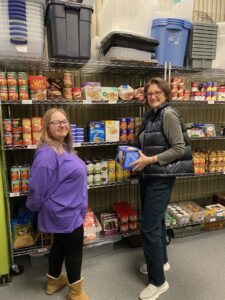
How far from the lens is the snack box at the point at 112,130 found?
2.53m

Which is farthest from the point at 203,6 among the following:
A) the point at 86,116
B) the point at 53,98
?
the point at 53,98

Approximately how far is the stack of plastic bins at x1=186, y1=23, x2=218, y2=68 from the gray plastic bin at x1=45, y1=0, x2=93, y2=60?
3.88 ft

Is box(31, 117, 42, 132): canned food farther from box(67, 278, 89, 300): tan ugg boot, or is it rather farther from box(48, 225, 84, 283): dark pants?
box(67, 278, 89, 300): tan ugg boot

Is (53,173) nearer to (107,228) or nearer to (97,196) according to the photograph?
(107,228)

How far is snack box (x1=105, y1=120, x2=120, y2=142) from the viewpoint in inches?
99.5

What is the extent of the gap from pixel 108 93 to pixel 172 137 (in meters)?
0.89

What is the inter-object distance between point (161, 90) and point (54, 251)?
5.18 ft

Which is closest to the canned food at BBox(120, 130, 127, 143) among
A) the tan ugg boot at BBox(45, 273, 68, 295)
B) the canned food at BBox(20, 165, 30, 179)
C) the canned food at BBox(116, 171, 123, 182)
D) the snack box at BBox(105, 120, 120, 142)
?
the snack box at BBox(105, 120, 120, 142)

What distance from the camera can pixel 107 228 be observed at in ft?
8.97

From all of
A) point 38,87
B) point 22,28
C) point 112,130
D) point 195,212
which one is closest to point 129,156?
point 112,130

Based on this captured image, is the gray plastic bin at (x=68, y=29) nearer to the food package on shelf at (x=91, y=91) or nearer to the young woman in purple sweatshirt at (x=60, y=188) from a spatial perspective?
the food package on shelf at (x=91, y=91)

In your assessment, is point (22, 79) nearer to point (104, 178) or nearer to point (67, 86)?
point (67, 86)

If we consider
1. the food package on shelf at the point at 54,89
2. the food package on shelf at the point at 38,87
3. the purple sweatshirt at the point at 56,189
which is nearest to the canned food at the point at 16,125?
the food package on shelf at the point at 38,87

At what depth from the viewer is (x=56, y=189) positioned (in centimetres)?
176
